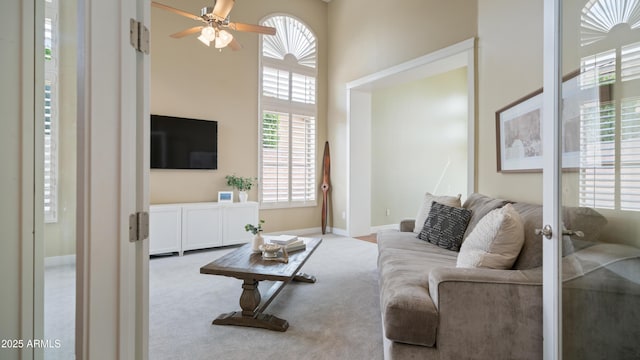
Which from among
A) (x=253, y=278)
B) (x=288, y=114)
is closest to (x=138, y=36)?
(x=253, y=278)

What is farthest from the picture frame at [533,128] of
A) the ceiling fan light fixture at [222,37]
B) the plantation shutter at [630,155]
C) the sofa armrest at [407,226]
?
the ceiling fan light fixture at [222,37]

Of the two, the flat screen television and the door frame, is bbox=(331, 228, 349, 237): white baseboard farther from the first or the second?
the door frame

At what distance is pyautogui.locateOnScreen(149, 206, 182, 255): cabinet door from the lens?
395 cm

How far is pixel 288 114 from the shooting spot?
5.59 m

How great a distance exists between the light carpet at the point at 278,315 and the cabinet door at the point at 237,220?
0.88m

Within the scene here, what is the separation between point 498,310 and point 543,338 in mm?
232

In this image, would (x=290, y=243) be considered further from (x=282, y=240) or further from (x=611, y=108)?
(x=611, y=108)

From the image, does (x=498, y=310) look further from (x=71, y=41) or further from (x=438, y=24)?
(x=438, y=24)

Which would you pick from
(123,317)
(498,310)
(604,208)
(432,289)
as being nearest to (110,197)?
(123,317)

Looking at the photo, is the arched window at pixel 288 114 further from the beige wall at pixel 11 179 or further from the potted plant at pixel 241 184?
the beige wall at pixel 11 179

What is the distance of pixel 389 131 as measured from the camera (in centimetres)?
620

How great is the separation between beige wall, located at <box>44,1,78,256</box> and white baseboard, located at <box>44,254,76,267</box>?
0.01m

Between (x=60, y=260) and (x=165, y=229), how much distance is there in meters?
3.43

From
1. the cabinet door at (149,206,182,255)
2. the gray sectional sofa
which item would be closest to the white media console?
the cabinet door at (149,206,182,255)
